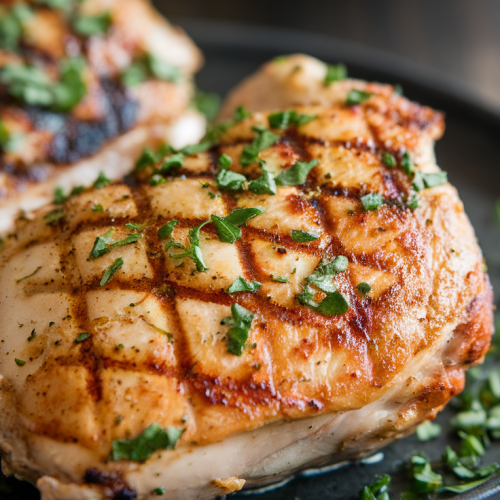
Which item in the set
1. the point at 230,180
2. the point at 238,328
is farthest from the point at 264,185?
the point at 238,328

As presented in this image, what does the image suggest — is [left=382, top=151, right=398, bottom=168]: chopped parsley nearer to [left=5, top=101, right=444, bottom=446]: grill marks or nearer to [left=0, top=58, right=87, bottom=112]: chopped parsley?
[left=5, top=101, right=444, bottom=446]: grill marks

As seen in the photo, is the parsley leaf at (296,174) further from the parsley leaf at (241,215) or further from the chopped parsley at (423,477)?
the chopped parsley at (423,477)

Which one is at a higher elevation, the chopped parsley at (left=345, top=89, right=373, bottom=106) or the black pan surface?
the chopped parsley at (left=345, top=89, right=373, bottom=106)

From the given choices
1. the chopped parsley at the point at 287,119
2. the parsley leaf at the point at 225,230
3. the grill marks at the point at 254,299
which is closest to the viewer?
the grill marks at the point at 254,299

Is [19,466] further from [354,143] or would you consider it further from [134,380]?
[354,143]

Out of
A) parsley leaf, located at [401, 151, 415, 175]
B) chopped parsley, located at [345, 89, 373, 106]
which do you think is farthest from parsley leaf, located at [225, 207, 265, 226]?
chopped parsley, located at [345, 89, 373, 106]

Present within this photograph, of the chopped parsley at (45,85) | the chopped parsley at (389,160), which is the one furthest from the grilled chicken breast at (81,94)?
the chopped parsley at (389,160)
